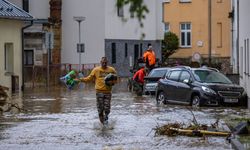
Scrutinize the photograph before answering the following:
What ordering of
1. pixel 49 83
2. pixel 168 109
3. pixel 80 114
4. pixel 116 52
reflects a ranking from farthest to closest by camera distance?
pixel 116 52, pixel 49 83, pixel 168 109, pixel 80 114

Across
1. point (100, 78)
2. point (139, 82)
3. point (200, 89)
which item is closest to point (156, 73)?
point (139, 82)

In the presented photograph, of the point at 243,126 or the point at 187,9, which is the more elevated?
the point at 187,9

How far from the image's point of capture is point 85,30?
58.7 m

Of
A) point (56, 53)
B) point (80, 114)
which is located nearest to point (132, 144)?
point (80, 114)

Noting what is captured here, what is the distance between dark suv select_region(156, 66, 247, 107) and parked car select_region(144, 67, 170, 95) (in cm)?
641

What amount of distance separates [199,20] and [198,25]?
0.46 m

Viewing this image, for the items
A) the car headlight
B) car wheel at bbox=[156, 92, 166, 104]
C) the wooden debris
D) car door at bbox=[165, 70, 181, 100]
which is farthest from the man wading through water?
car wheel at bbox=[156, 92, 166, 104]

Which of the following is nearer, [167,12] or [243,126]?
[243,126]

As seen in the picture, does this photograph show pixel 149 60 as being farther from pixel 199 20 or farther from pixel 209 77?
pixel 199 20

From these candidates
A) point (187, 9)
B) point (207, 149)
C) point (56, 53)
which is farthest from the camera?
point (187, 9)

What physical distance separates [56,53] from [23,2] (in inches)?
188

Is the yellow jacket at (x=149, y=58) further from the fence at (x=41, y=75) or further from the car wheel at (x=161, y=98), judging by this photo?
the fence at (x=41, y=75)

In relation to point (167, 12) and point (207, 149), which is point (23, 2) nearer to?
point (167, 12)

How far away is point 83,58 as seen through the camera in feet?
192
